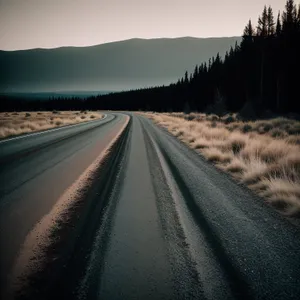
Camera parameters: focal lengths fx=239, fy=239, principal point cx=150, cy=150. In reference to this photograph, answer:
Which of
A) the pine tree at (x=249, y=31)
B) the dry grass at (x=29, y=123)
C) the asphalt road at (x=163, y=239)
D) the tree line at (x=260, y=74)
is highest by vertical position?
the pine tree at (x=249, y=31)

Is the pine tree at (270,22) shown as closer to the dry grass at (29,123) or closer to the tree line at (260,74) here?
the tree line at (260,74)

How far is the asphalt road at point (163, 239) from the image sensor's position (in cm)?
241

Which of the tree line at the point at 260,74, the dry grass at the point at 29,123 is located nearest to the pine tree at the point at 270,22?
the tree line at the point at 260,74

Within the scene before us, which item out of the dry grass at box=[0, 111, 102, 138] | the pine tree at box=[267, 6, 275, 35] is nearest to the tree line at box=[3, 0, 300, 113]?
the pine tree at box=[267, 6, 275, 35]

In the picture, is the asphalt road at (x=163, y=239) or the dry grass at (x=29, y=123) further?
the dry grass at (x=29, y=123)

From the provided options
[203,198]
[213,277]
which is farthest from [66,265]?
[203,198]

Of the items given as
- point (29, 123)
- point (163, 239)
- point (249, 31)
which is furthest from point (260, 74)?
point (163, 239)

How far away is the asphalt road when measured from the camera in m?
2.41

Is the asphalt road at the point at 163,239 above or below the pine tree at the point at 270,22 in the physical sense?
below

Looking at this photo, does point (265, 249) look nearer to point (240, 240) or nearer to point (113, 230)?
point (240, 240)

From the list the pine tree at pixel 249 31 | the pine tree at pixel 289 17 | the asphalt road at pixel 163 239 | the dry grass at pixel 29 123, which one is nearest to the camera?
the asphalt road at pixel 163 239

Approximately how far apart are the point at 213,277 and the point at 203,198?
8.65 ft

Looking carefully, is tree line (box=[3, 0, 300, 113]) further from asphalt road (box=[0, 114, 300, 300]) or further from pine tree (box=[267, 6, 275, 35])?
Answer: asphalt road (box=[0, 114, 300, 300])

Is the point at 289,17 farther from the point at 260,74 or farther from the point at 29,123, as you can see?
the point at 29,123
